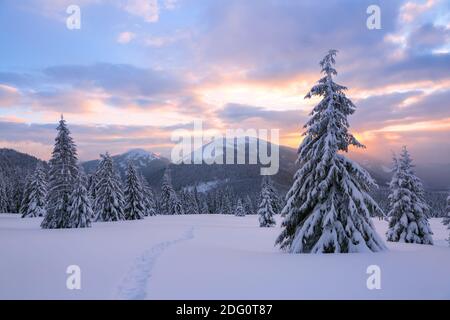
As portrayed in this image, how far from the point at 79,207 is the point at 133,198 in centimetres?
2096

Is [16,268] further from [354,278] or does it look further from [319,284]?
[354,278]

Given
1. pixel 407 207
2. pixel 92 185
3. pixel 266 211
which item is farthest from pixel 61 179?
pixel 407 207

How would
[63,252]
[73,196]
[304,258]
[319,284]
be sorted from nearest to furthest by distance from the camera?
[319,284] → [304,258] → [63,252] → [73,196]

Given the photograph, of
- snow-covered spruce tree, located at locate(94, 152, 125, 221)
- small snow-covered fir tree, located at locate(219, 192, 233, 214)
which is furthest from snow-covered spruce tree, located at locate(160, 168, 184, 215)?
small snow-covered fir tree, located at locate(219, 192, 233, 214)

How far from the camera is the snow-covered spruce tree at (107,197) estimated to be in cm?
4878

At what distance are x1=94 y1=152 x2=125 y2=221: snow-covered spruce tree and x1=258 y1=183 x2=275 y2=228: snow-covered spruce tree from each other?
72.7 feet

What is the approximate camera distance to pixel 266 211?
159 ft

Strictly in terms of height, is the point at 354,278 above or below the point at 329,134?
below

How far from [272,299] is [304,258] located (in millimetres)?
5508

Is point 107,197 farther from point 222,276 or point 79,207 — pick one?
point 222,276

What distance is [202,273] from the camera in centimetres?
1008

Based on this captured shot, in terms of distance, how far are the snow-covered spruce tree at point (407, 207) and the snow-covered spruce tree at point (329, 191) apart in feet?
53.1

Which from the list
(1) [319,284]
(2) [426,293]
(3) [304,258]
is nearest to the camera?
(2) [426,293]
